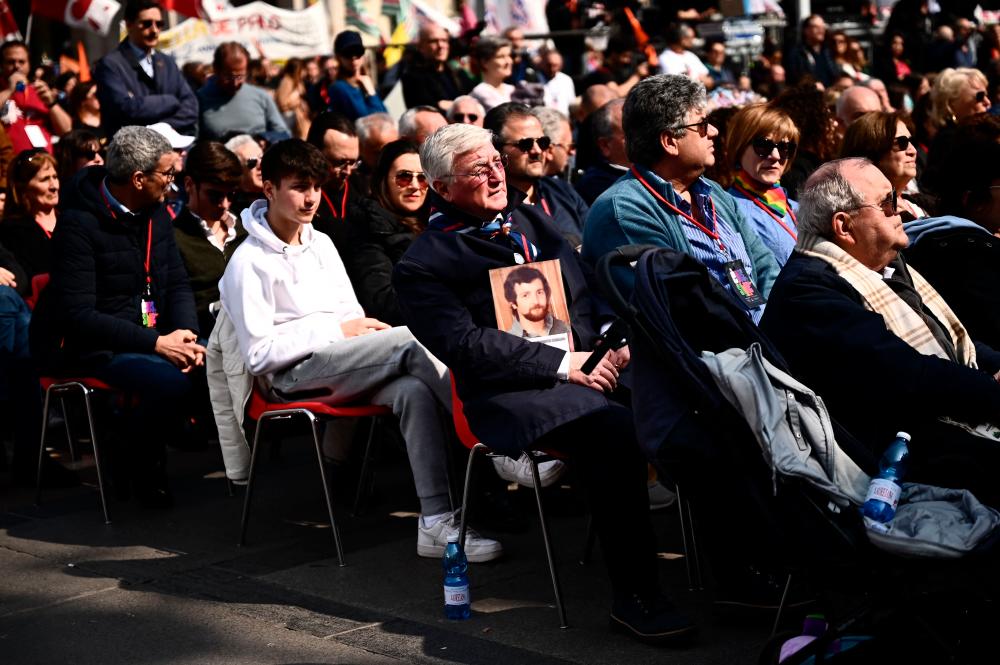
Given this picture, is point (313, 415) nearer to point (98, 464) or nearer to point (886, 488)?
point (98, 464)

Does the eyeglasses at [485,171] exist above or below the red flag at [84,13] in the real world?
below

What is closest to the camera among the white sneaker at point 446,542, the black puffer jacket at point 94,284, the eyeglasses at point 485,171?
the eyeglasses at point 485,171

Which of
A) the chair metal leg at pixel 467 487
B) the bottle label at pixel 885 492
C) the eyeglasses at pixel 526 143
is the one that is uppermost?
the eyeglasses at pixel 526 143

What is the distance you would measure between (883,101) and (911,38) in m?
6.37

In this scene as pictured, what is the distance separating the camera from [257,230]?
6031 mm

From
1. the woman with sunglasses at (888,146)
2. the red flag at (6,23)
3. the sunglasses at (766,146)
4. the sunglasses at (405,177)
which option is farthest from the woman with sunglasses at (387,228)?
the red flag at (6,23)

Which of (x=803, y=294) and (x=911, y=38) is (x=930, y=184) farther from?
(x=911, y=38)

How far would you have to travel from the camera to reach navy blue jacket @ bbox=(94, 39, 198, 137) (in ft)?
32.9

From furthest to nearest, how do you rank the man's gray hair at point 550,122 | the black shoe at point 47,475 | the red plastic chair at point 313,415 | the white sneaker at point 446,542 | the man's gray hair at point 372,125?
the man's gray hair at point 372,125 → the man's gray hair at point 550,122 → the black shoe at point 47,475 → the red plastic chair at point 313,415 → the white sneaker at point 446,542

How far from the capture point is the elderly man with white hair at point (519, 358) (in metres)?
4.57

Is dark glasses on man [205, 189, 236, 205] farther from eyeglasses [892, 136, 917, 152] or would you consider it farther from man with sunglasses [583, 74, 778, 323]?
eyeglasses [892, 136, 917, 152]

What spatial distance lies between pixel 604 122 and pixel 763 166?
174 cm

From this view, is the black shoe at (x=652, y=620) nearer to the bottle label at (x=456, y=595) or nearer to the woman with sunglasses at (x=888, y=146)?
the bottle label at (x=456, y=595)

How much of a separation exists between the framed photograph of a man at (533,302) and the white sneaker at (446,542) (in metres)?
0.92
